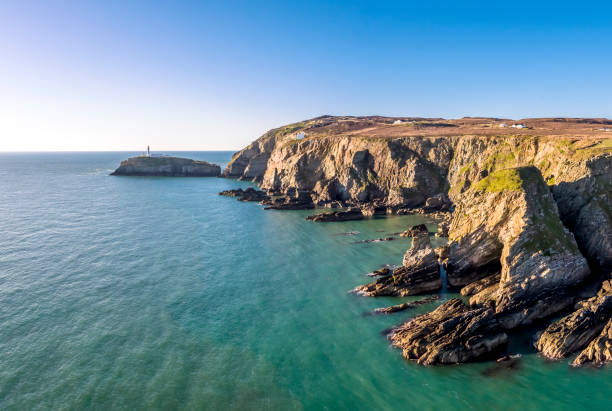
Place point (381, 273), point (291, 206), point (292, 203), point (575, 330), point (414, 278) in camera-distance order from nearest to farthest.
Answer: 1. point (575, 330)
2. point (414, 278)
3. point (381, 273)
4. point (291, 206)
5. point (292, 203)

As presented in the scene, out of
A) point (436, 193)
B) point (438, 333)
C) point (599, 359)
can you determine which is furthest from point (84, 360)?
point (436, 193)

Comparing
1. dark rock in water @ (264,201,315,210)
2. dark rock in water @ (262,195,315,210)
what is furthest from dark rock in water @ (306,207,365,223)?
dark rock in water @ (262,195,315,210)

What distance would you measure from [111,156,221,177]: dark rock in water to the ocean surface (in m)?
105

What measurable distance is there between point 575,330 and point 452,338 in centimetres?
930

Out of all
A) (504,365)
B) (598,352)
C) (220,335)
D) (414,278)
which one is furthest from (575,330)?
(220,335)

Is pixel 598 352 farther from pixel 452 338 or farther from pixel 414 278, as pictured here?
pixel 414 278

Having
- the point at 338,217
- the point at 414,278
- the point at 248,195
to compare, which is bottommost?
the point at 414,278

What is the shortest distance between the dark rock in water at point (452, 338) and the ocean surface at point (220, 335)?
2.85 ft

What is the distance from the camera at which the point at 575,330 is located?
2538 centimetres

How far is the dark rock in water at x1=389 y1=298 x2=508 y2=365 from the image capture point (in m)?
24.8

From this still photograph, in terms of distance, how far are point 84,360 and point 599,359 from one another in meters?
37.8

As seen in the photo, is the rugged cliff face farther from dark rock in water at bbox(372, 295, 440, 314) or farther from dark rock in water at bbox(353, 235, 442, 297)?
dark rock in water at bbox(372, 295, 440, 314)

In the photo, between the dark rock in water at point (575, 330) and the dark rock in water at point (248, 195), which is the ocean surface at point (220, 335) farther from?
the dark rock in water at point (248, 195)

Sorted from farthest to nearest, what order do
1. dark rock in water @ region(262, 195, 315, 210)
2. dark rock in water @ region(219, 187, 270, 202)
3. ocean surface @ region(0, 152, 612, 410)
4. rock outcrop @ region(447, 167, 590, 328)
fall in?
dark rock in water @ region(219, 187, 270, 202)
dark rock in water @ region(262, 195, 315, 210)
rock outcrop @ region(447, 167, 590, 328)
ocean surface @ region(0, 152, 612, 410)
